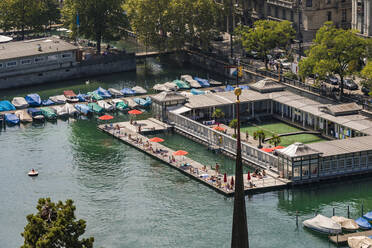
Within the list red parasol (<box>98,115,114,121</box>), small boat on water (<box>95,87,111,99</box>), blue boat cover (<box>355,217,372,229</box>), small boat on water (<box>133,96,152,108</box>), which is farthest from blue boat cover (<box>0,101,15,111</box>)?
blue boat cover (<box>355,217,372,229</box>)

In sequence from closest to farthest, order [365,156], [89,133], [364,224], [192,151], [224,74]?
[364,224] < [365,156] < [192,151] < [89,133] < [224,74]

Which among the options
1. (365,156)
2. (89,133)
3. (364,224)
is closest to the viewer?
(364,224)

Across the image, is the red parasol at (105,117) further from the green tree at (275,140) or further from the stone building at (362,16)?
the stone building at (362,16)

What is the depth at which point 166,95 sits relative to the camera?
14275 cm

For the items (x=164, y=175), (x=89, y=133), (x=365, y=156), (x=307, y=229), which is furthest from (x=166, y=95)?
(x=307, y=229)

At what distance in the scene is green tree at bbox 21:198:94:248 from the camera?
67500mm

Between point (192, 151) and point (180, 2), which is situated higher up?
point (180, 2)

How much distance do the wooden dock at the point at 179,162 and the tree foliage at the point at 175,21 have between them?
46.2 metres

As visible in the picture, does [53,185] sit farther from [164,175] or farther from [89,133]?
[89,133]

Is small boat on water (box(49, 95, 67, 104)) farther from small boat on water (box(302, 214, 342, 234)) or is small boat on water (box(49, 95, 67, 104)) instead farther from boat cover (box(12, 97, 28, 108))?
small boat on water (box(302, 214, 342, 234))

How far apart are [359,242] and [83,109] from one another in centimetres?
7026

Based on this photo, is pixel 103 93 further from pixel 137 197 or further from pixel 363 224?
pixel 363 224

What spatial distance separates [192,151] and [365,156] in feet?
84.9

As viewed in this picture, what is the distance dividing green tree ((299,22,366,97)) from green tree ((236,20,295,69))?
19602mm
